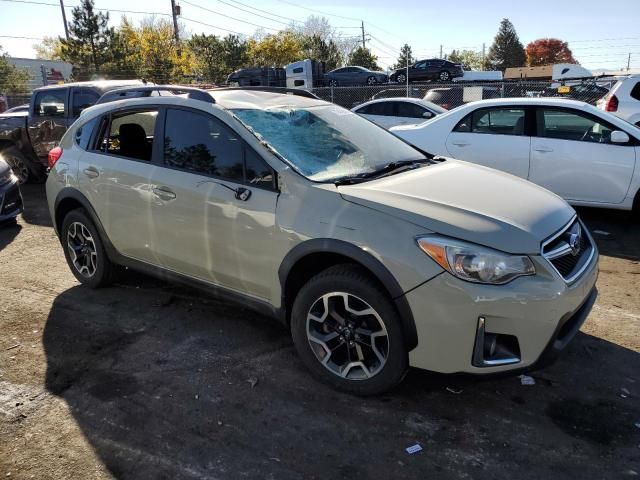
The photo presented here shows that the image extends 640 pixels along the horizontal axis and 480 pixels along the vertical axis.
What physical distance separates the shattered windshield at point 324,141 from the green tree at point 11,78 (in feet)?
129

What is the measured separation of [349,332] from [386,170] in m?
1.17

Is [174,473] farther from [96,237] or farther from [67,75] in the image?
[67,75]

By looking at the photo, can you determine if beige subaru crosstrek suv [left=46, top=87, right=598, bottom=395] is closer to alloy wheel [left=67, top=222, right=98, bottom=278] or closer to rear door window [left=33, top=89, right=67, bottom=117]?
alloy wheel [left=67, top=222, right=98, bottom=278]

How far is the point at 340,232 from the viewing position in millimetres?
2945

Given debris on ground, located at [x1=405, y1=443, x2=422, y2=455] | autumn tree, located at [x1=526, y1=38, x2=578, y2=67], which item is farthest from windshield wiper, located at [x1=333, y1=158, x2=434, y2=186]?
autumn tree, located at [x1=526, y1=38, x2=578, y2=67]

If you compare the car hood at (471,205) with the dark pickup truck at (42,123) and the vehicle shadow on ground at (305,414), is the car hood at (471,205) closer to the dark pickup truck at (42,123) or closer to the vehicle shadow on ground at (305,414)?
the vehicle shadow on ground at (305,414)

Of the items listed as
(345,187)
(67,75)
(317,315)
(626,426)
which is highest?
(67,75)

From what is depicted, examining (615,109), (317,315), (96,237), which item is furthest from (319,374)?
(615,109)

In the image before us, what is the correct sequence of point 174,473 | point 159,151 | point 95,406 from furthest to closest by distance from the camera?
point 159,151
point 95,406
point 174,473

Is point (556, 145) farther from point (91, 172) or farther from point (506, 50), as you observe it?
point (506, 50)

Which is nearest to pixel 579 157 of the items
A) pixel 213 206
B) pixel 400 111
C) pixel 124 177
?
pixel 213 206

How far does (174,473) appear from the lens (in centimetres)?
255

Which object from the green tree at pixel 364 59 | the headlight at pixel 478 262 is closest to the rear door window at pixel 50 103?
the headlight at pixel 478 262

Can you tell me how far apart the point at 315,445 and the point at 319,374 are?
0.56 meters
